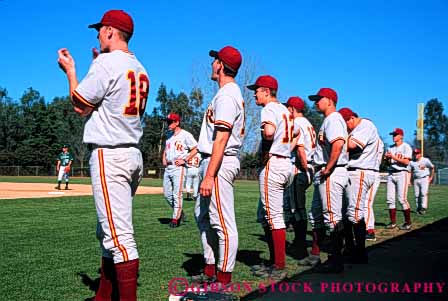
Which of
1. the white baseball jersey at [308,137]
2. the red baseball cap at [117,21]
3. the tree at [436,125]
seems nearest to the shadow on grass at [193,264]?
the white baseball jersey at [308,137]

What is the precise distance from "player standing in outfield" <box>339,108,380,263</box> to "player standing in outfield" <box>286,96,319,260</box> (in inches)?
28.8

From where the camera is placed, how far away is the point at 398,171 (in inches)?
455

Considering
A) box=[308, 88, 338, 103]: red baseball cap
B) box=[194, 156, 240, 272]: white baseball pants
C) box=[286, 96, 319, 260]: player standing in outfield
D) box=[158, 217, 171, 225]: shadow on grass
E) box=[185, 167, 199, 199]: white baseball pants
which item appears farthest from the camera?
box=[185, 167, 199, 199]: white baseball pants

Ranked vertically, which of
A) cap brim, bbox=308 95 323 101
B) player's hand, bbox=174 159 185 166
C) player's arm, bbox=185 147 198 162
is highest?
cap brim, bbox=308 95 323 101

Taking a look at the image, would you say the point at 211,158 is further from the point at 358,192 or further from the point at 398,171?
the point at 398,171

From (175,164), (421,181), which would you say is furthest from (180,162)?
(421,181)

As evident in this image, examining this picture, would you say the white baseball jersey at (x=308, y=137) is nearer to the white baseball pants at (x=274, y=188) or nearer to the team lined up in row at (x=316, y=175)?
the team lined up in row at (x=316, y=175)

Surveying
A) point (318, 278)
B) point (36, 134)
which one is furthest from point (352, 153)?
point (36, 134)

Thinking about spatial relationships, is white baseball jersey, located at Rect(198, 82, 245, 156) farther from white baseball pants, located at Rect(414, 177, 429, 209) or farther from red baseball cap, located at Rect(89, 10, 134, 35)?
white baseball pants, located at Rect(414, 177, 429, 209)

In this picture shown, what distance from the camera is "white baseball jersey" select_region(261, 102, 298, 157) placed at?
19.6ft

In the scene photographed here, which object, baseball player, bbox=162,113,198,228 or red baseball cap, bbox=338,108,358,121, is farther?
baseball player, bbox=162,113,198,228

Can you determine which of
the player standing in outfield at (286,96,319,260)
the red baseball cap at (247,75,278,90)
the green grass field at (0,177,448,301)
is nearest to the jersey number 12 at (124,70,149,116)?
the green grass field at (0,177,448,301)

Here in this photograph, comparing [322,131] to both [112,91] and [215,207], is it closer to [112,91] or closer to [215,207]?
[215,207]

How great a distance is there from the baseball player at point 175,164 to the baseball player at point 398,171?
466 centimetres
